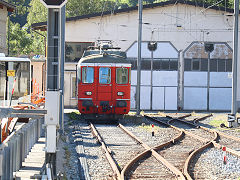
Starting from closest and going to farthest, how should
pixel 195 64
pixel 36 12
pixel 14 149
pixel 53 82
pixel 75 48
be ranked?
pixel 14 149
pixel 53 82
pixel 75 48
pixel 195 64
pixel 36 12

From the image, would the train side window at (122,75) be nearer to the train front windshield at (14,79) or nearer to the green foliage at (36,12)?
the train front windshield at (14,79)

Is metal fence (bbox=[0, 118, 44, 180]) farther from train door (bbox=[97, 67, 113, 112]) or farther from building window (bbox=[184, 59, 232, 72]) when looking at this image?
building window (bbox=[184, 59, 232, 72])

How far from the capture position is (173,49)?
115 feet

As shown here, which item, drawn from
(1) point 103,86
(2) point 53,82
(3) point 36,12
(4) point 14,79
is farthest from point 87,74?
(3) point 36,12

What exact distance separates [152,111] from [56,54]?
2617 cm

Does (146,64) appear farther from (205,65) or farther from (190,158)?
(190,158)

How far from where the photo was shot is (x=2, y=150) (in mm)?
7039

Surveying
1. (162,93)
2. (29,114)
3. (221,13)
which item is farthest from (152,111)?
(29,114)

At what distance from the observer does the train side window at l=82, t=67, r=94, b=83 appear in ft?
72.7

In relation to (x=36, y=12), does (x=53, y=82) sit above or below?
below

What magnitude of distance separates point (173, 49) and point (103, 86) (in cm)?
1396

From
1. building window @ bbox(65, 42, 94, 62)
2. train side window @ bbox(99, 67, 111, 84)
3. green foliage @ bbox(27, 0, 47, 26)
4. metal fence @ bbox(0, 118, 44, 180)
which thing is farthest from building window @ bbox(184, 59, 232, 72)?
green foliage @ bbox(27, 0, 47, 26)

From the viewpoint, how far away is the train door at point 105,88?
22047mm

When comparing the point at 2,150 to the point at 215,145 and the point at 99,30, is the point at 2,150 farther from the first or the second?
the point at 99,30
